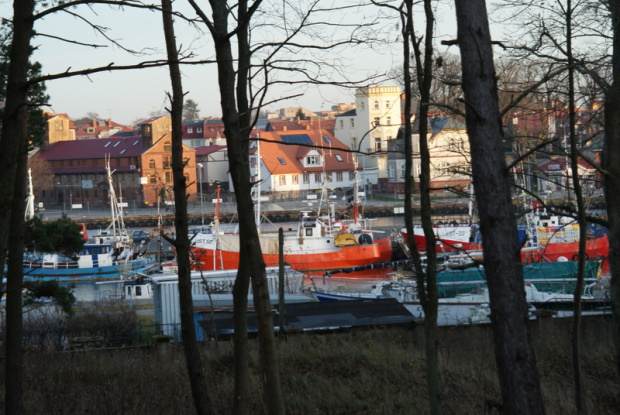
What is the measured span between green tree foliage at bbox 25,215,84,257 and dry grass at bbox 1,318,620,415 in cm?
141

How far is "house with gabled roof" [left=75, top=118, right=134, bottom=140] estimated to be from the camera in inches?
3108

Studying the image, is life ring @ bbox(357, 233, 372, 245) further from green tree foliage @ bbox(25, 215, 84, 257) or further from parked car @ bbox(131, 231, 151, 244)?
green tree foliage @ bbox(25, 215, 84, 257)

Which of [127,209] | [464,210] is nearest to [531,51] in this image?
[464,210]

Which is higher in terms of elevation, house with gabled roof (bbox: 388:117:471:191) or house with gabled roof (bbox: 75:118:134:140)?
house with gabled roof (bbox: 75:118:134:140)

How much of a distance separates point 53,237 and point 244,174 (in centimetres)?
495

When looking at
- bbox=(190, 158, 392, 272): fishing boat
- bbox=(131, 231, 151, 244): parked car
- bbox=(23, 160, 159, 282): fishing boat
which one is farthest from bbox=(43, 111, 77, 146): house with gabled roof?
bbox=(190, 158, 392, 272): fishing boat

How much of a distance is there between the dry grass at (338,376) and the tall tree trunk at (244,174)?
2.79m

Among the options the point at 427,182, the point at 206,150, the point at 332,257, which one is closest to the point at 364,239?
the point at 332,257

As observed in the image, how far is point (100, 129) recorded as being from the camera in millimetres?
85188

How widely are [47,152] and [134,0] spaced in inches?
2151

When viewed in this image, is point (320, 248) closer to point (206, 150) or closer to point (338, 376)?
point (338, 376)

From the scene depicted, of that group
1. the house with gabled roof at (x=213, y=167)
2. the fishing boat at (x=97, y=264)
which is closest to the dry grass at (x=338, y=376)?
the fishing boat at (x=97, y=264)

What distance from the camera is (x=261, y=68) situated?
199 inches

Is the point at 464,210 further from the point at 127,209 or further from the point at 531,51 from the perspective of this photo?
the point at 531,51
